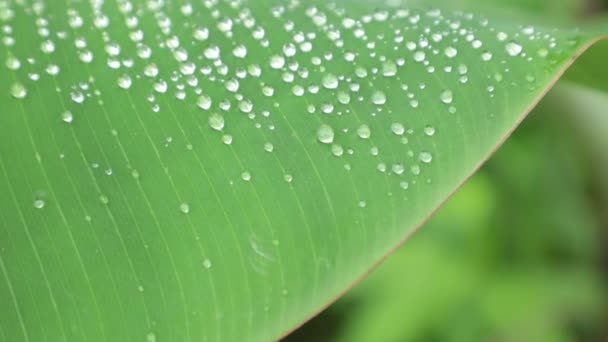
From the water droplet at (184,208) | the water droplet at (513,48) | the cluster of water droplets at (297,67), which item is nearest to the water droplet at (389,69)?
the cluster of water droplets at (297,67)

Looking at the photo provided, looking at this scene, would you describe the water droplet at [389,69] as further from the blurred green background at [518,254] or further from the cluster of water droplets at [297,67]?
the blurred green background at [518,254]

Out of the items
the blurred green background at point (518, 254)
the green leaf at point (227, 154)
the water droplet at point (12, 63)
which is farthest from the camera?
the blurred green background at point (518, 254)

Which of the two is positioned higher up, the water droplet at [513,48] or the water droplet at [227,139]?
the water droplet at [227,139]

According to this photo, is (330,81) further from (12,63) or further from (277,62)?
(12,63)

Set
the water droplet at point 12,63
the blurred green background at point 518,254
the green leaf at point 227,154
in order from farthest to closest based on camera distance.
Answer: the blurred green background at point 518,254, the water droplet at point 12,63, the green leaf at point 227,154

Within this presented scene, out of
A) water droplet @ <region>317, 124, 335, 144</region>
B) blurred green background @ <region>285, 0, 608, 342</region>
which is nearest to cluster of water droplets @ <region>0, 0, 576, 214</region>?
water droplet @ <region>317, 124, 335, 144</region>

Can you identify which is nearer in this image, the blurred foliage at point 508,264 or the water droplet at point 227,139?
the water droplet at point 227,139

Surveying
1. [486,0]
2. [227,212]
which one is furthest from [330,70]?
[486,0]
